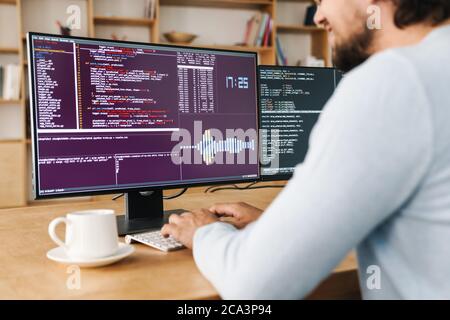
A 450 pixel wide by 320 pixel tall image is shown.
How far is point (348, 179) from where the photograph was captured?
627 millimetres

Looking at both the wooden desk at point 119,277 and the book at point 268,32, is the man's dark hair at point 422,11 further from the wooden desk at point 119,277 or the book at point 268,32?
the book at point 268,32

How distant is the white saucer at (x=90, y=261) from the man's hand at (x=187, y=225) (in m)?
0.10

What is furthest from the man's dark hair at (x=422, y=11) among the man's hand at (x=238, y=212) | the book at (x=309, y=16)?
the book at (x=309, y=16)

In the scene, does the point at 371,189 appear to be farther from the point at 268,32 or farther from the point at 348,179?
the point at 268,32

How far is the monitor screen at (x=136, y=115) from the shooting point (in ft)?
3.73

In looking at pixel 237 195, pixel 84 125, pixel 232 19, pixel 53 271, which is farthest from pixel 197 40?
pixel 53 271

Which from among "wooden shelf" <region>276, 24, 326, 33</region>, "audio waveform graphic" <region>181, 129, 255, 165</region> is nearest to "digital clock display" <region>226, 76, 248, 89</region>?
"audio waveform graphic" <region>181, 129, 255, 165</region>

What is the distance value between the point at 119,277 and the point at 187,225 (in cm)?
21

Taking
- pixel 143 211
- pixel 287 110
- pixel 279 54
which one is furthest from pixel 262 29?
pixel 143 211

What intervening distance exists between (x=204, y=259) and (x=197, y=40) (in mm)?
3848
